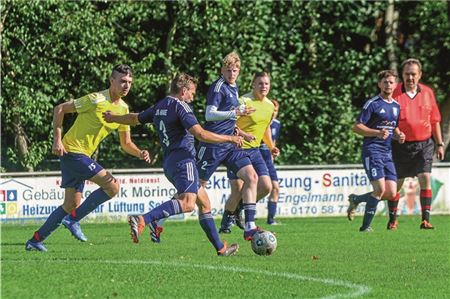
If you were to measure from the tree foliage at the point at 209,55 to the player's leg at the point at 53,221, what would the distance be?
12093 mm

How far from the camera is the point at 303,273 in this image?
10.0m

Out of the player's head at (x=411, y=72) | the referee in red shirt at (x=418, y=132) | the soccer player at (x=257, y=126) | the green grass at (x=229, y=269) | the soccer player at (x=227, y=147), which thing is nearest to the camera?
the green grass at (x=229, y=269)

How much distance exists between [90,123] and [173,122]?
2.29 meters

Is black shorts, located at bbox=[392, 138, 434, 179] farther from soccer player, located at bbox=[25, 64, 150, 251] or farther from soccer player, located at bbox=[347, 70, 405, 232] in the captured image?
soccer player, located at bbox=[25, 64, 150, 251]

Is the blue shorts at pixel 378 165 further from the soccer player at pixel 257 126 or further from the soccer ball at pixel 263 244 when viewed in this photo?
the soccer ball at pixel 263 244

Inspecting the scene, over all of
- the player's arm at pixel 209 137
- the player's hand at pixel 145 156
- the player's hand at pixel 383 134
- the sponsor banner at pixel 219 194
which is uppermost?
the player's arm at pixel 209 137

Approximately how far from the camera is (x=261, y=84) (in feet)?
53.3

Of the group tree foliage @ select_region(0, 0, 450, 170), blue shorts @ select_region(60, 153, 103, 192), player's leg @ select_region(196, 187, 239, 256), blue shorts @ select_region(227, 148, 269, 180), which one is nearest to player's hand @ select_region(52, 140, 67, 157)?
blue shorts @ select_region(60, 153, 103, 192)

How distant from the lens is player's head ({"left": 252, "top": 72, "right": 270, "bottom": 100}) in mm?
16219

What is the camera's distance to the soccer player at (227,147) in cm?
1374

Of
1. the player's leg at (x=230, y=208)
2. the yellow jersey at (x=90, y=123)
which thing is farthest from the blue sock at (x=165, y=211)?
the player's leg at (x=230, y=208)

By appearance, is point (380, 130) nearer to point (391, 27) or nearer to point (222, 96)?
point (222, 96)

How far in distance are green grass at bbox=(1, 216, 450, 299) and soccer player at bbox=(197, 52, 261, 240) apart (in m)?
0.66

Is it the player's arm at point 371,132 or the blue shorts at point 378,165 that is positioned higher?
the player's arm at point 371,132
